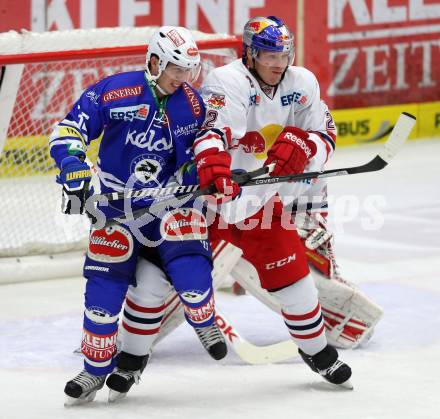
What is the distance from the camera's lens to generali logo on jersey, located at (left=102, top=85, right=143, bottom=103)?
163 inches

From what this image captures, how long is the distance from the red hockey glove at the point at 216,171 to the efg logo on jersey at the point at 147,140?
125mm

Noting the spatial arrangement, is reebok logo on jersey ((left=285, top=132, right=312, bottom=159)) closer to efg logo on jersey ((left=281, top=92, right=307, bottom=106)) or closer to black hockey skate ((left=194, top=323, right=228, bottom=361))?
efg logo on jersey ((left=281, top=92, right=307, bottom=106))

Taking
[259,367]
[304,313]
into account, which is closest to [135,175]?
[304,313]

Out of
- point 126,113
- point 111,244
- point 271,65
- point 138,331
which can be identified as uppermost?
point 271,65

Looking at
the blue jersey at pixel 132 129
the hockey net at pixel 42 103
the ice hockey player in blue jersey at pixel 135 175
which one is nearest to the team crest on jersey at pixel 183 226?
the ice hockey player in blue jersey at pixel 135 175

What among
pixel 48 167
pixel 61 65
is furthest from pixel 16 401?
pixel 61 65

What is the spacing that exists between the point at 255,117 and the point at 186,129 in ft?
1.06

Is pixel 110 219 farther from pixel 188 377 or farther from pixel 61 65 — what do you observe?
pixel 61 65

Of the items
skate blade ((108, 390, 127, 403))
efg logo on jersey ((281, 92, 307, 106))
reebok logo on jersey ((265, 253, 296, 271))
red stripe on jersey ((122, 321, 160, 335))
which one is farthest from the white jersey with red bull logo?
skate blade ((108, 390, 127, 403))

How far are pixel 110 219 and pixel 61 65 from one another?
2.74 m

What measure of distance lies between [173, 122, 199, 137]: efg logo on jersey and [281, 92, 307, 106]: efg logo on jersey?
35 cm

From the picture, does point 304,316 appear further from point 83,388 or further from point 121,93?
point 121,93

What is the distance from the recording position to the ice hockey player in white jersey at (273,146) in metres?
4.31

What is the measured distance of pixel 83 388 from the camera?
418 centimetres
